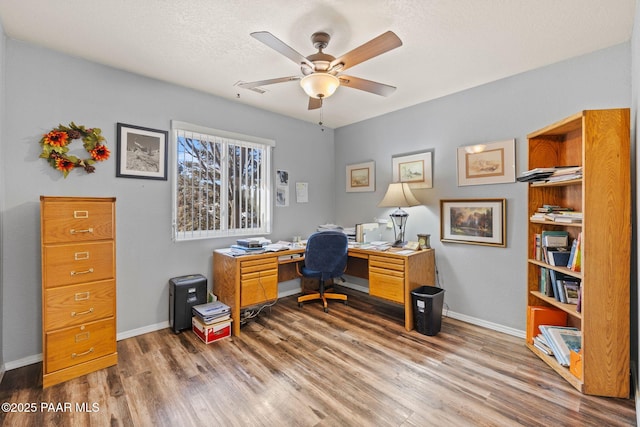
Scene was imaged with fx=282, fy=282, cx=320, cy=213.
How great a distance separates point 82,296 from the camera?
2098 mm

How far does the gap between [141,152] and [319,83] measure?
193 cm

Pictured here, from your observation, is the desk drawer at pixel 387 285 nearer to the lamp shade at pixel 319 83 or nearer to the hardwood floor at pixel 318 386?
the hardwood floor at pixel 318 386

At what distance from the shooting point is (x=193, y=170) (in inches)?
123

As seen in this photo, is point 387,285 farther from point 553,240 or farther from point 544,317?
point 553,240

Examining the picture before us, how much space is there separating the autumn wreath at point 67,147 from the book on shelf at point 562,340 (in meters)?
4.02

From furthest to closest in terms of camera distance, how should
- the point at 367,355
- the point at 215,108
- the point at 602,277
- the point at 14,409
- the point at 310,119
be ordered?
the point at 310,119 < the point at 215,108 < the point at 367,355 < the point at 602,277 < the point at 14,409

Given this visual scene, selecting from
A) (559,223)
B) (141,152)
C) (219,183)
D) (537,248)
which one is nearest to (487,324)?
(537,248)

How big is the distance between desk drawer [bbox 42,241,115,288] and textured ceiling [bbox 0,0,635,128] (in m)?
1.58

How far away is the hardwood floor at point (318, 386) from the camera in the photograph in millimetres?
1683

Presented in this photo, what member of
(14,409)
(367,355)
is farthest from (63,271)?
(367,355)

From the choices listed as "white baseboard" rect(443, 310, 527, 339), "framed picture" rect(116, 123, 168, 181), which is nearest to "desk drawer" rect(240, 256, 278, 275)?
"framed picture" rect(116, 123, 168, 181)

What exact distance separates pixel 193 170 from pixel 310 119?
6.09ft

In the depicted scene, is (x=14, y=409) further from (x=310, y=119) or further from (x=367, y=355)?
(x=310, y=119)

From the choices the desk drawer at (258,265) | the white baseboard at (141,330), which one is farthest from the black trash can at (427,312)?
the white baseboard at (141,330)
